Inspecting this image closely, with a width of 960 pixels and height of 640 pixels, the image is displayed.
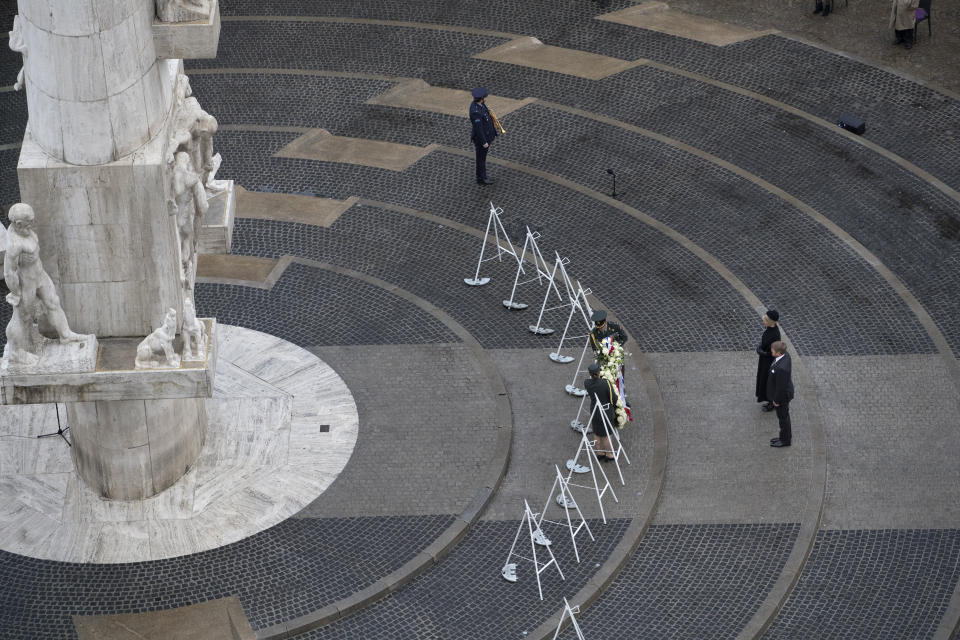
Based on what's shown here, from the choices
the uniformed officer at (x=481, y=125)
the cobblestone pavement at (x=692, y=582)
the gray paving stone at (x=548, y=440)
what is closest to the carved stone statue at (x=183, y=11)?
the gray paving stone at (x=548, y=440)

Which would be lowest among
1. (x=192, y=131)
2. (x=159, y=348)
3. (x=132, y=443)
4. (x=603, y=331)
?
(x=132, y=443)

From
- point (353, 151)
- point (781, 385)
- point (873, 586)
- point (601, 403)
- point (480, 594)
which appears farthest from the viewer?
point (353, 151)

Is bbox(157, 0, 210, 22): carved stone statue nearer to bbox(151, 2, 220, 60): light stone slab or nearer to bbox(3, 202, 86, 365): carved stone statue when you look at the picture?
bbox(151, 2, 220, 60): light stone slab

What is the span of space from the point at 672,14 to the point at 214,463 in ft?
66.1

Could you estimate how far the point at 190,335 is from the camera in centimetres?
2394

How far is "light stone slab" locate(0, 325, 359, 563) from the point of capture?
25844mm

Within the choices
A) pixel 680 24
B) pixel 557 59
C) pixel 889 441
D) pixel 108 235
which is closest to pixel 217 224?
pixel 108 235

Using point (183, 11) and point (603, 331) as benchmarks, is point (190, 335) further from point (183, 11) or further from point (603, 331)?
point (603, 331)

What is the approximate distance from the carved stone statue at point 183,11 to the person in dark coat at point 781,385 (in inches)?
454

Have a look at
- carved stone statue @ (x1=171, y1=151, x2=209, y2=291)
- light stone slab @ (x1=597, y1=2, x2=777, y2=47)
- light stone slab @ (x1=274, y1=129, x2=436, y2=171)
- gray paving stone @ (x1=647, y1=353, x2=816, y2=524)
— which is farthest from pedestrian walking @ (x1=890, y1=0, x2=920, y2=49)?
carved stone statue @ (x1=171, y1=151, x2=209, y2=291)

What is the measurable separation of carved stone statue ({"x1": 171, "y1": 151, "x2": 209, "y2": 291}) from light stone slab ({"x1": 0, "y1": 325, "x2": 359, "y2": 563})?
4.07 metres

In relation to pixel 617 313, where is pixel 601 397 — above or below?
above

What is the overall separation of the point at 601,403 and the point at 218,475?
676 cm

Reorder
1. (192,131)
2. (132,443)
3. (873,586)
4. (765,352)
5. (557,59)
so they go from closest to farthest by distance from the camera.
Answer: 1. (192,131)
2. (873,586)
3. (132,443)
4. (765,352)
5. (557,59)
